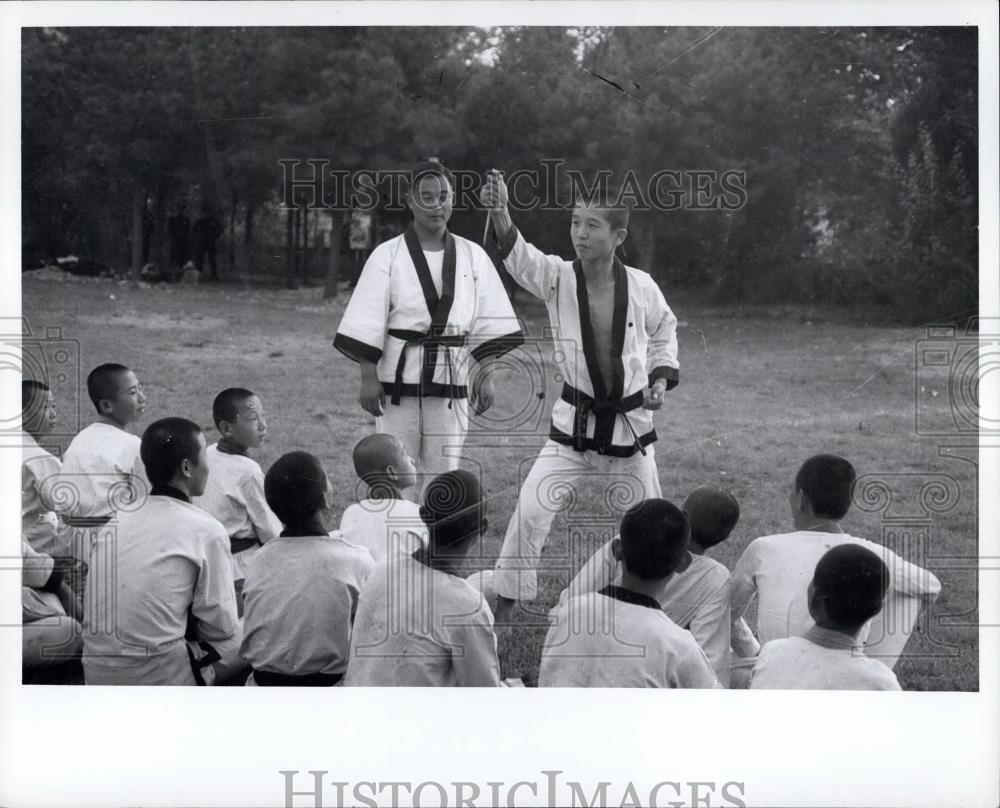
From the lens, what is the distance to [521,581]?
357 cm

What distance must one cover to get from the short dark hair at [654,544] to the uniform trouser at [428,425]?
0.87 meters

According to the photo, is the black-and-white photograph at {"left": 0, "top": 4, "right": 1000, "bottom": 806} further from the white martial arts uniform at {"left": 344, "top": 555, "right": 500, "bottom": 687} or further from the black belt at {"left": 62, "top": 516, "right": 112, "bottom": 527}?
the white martial arts uniform at {"left": 344, "top": 555, "right": 500, "bottom": 687}

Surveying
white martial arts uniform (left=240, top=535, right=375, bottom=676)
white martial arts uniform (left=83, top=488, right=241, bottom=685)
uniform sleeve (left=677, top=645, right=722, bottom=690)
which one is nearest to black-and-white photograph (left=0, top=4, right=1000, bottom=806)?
white martial arts uniform (left=83, top=488, right=241, bottom=685)

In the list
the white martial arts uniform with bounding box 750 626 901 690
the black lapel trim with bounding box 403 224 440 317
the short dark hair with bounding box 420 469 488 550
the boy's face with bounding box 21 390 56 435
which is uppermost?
the black lapel trim with bounding box 403 224 440 317

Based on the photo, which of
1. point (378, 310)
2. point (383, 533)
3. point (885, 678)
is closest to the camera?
point (885, 678)

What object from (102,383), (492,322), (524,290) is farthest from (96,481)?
(524,290)

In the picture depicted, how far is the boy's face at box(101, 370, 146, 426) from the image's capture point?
3.67 m

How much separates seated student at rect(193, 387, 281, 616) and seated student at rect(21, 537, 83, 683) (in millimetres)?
530

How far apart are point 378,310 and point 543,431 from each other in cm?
68

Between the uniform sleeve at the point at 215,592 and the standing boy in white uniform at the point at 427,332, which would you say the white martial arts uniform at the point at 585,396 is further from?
the uniform sleeve at the point at 215,592

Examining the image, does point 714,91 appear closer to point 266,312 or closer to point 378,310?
point 378,310

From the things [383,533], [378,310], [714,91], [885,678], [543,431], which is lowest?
[885,678]

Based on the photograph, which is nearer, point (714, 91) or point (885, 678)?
point (885, 678)

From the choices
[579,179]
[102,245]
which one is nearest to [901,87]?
[579,179]
